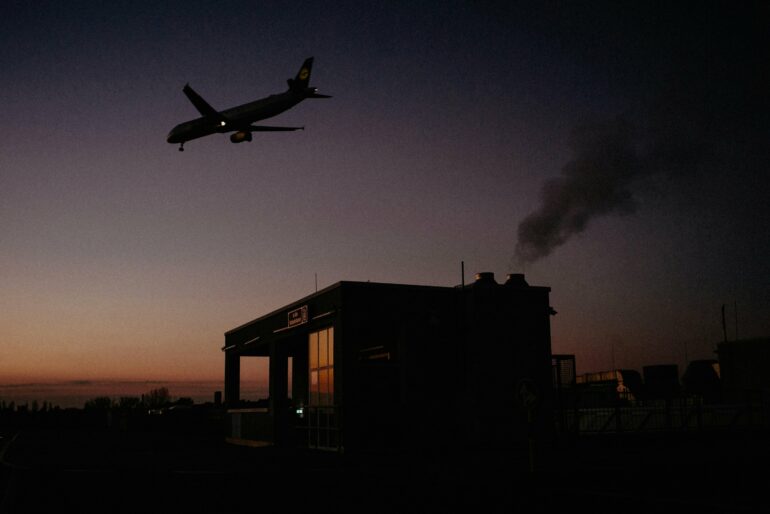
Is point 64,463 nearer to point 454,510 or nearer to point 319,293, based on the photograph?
point 319,293

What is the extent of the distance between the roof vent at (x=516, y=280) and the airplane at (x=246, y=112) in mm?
12114

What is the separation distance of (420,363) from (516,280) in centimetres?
519

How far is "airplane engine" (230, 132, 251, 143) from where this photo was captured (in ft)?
117

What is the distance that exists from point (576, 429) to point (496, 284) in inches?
264

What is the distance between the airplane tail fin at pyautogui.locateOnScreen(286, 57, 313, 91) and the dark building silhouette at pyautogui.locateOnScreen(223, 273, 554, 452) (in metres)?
10.6

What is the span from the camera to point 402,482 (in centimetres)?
1509

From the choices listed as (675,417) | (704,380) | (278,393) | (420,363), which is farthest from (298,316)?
(704,380)

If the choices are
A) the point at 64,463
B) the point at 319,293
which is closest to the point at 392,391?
the point at 319,293

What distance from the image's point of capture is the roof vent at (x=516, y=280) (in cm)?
2889

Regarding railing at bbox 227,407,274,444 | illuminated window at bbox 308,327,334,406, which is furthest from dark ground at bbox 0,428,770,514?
railing at bbox 227,407,274,444

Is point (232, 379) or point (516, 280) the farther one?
point (232, 379)

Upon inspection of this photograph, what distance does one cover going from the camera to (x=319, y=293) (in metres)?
27.3

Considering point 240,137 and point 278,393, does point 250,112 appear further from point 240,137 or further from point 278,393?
point 278,393

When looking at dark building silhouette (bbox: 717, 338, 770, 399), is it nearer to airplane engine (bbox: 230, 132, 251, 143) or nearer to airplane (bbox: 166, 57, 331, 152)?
airplane (bbox: 166, 57, 331, 152)
